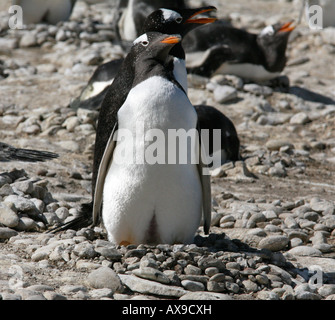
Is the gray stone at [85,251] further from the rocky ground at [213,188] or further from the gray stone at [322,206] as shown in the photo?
the gray stone at [322,206]

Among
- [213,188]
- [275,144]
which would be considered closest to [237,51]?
[275,144]

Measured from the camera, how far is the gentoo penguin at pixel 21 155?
5020 millimetres

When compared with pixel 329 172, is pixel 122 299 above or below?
above

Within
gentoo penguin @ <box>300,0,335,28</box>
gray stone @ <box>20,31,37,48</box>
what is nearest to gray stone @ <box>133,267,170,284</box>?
gray stone @ <box>20,31,37,48</box>

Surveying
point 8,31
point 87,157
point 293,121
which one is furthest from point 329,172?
point 8,31

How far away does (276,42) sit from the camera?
8.38 meters

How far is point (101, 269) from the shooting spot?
309cm

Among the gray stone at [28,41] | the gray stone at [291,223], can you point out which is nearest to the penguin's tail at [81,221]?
the gray stone at [291,223]

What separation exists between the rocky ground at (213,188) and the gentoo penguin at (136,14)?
0.20 metres

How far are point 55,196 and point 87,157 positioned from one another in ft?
3.57

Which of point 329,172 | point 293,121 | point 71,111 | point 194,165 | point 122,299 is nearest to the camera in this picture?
point 122,299

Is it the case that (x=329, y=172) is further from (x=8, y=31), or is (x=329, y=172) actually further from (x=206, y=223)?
(x=8, y=31)

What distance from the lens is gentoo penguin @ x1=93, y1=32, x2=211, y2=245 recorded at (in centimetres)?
335

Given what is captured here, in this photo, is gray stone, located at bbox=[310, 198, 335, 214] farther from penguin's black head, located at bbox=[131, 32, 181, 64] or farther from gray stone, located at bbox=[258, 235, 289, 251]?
penguin's black head, located at bbox=[131, 32, 181, 64]
